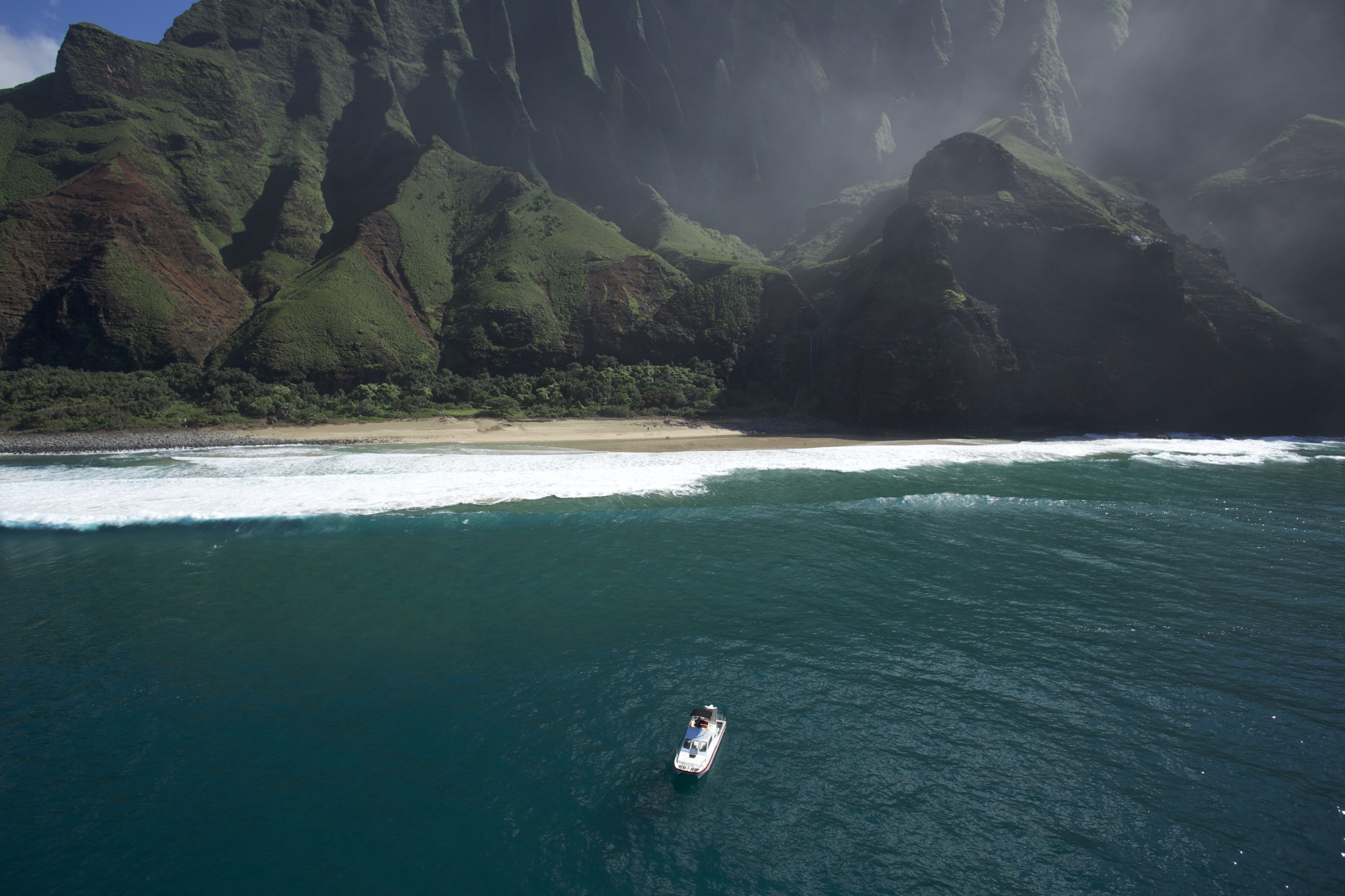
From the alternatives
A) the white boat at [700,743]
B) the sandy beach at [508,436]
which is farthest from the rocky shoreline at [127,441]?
the white boat at [700,743]

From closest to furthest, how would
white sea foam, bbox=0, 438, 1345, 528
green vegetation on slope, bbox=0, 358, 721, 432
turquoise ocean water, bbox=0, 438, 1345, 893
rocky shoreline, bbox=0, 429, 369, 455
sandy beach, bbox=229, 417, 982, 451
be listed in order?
turquoise ocean water, bbox=0, 438, 1345, 893 < white sea foam, bbox=0, 438, 1345, 528 < rocky shoreline, bbox=0, 429, 369, 455 < sandy beach, bbox=229, 417, 982, 451 < green vegetation on slope, bbox=0, 358, 721, 432

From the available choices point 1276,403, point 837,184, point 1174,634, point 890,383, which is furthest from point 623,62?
point 1174,634

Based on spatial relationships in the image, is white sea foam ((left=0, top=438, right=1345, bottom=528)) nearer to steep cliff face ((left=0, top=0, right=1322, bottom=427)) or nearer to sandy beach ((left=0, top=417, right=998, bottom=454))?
sandy beach ((left=0, top=417, right=998, bottom=454))

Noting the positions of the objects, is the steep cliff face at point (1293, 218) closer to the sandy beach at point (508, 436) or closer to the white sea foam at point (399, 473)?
the white sea foam at point (399, 473)

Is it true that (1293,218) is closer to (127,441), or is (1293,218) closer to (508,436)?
(508,436)

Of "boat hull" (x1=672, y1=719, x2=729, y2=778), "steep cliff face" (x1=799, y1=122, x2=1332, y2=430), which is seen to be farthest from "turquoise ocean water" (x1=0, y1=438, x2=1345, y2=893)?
"steep cliff face" (x1=799, y1=122, x2=1332, y2=430)

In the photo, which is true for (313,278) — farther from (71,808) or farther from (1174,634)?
(1174,634)
